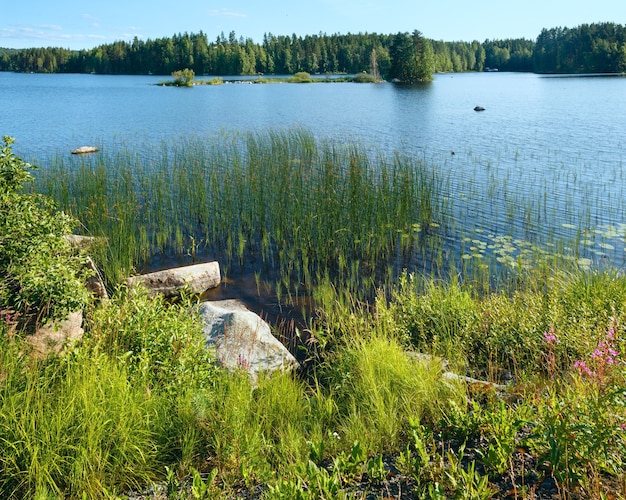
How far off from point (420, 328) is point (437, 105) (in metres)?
32.6

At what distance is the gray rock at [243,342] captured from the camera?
194 inches

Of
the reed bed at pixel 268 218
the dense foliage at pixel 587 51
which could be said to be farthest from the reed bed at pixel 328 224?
the dense foliage at pixel 587 51

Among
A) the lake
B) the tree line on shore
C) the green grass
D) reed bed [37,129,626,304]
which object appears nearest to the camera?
the green grass

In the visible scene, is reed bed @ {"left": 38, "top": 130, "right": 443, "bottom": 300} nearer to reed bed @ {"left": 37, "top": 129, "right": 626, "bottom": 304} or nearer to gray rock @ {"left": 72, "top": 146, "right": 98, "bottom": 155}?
reed bed @ {"left": 37, "top": 129, "right": 626, "bottom": 304}

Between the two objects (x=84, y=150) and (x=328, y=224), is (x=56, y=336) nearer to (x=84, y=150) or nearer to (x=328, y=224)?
(x=328, y=224)

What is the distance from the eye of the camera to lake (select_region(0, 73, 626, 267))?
10211mm

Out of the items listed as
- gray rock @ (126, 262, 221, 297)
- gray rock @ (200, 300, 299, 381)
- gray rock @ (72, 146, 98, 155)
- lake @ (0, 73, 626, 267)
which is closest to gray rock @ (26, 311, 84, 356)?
gray rock @ (200, 300, 299, 381)

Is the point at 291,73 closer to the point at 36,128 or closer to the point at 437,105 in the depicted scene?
the point at 437,105

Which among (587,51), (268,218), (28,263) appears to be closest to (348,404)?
(28,263)

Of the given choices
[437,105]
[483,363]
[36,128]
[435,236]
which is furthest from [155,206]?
[437,105]

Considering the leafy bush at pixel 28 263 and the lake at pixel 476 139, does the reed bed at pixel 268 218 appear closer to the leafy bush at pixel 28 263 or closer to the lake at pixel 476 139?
the lake at pixel 476 139

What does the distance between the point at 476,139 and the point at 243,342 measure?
17.3 metres

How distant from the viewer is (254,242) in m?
9.52

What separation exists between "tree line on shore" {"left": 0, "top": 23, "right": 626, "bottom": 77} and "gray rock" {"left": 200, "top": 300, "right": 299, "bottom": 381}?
7822 cm
